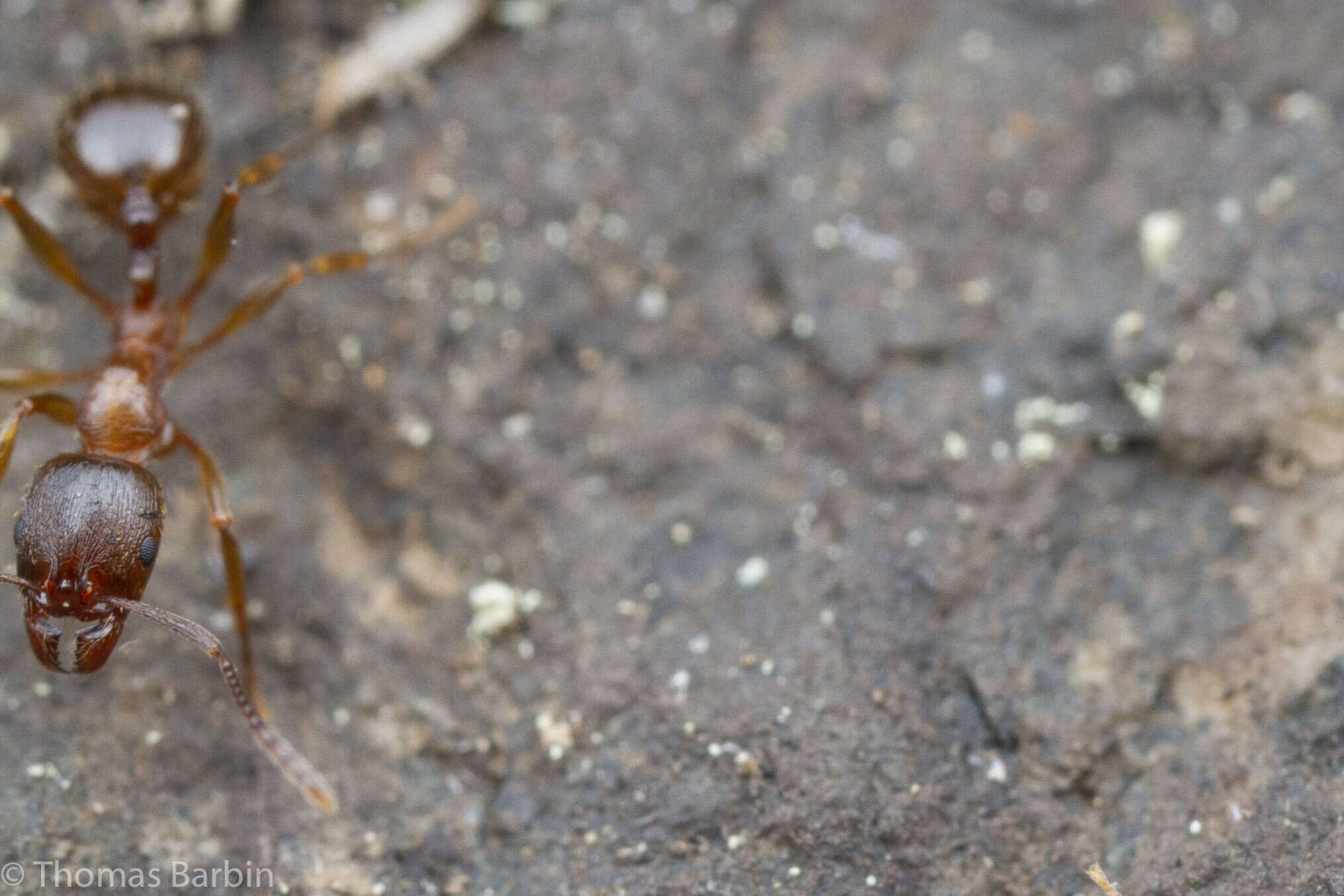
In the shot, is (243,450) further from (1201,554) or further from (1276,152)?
(1276,152)

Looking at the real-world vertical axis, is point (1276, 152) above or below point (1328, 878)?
above

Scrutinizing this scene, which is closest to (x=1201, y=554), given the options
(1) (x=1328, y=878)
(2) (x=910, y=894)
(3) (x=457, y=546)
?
(1) (x=1328, y=878)

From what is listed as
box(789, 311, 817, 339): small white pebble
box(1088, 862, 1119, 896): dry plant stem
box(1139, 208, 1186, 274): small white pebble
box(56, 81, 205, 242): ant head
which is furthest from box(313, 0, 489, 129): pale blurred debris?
box(1088, 862, 1119, 896): dry plant stem

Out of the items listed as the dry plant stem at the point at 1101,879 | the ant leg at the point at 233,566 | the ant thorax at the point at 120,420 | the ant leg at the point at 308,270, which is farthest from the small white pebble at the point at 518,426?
the dry plant stem at the point at 1101,879

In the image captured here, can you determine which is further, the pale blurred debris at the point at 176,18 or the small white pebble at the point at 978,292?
the pale blurred debris at the point at 176,18

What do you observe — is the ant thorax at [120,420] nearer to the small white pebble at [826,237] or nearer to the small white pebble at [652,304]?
the small white pebble at [652,304]

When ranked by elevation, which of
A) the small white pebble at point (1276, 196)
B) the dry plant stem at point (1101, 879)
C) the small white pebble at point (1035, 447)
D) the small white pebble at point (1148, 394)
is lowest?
the dry plant stem at point (1101, 879)

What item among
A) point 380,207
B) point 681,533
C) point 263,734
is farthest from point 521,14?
point 263,734

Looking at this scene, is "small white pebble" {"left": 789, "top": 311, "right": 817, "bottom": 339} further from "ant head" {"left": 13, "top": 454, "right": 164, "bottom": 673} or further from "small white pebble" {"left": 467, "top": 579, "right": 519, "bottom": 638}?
"ant head" {"left": 13, "top": 454, "right": 164, "bottom": 673}
